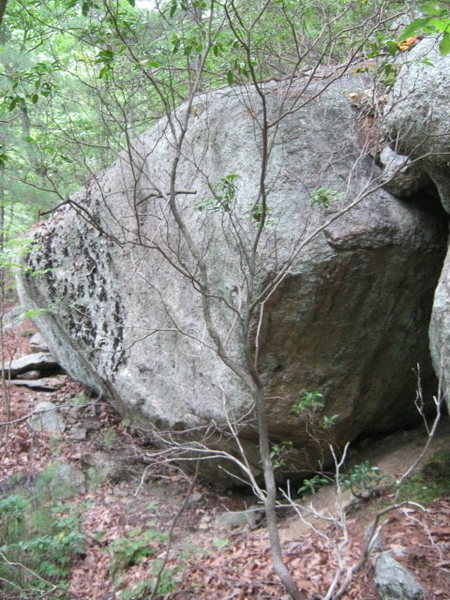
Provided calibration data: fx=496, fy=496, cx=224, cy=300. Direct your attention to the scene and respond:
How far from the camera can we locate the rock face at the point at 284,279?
13.7 ft

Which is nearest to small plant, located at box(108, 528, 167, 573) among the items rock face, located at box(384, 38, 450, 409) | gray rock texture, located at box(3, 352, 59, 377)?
rock face, located at box(384, 38, 450, 409)

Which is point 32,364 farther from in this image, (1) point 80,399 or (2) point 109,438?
(2) point 109,438

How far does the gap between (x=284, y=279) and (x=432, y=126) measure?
1.62m

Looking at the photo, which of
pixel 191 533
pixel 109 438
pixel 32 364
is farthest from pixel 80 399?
pixel 191 533

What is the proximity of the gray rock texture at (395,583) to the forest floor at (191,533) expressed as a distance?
95mm

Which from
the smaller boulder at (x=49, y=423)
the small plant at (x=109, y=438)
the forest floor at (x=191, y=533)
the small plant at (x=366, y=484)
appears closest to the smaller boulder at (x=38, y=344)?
the forest floor at (x=191, y=533)

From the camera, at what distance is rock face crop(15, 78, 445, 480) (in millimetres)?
4168

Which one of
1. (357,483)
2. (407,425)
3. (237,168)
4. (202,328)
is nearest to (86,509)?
(202,328)

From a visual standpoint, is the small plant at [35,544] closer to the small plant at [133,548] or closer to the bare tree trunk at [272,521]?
the small plant at [133,548]

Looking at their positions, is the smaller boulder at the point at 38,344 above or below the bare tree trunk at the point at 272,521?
above

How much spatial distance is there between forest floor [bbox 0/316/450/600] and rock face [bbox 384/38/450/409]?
3.58ft

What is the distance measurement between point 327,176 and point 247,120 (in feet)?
3.24

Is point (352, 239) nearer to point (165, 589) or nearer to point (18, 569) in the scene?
point (165, 589)

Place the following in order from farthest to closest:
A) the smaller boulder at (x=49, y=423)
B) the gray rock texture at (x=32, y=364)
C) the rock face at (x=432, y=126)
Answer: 1. the gray rock texture at (x=32, y=364)
2. the smaller boulder at (x=49, y=423)
3. the rock face at (x=432, y=126)
